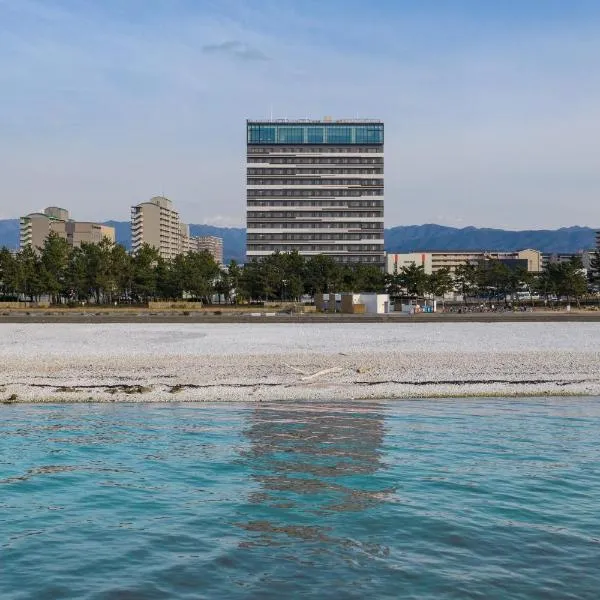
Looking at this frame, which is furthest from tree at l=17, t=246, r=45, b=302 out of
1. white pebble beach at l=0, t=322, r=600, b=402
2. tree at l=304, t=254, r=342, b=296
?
white pebble beach at l=0, t=322, r=600, b=402

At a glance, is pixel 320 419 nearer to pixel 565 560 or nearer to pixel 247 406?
pixel 247 406

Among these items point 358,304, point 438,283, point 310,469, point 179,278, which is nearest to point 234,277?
point 179,278

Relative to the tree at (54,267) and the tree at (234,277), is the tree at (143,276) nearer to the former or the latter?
the tree at (54,267)

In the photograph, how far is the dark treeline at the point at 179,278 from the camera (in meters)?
127

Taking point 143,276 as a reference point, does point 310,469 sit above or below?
below

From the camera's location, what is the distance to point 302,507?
14.6 meters

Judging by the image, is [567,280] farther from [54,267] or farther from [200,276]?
[54,267]

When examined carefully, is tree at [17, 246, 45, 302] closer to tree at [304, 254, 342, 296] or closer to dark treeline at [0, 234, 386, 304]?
dark treeline at [0, 234, 386, 304]

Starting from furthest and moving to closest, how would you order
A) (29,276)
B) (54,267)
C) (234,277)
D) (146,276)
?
(234,277)
(146,276)
(54,267)
(29,276)

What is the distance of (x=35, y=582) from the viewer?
10789 millimetres

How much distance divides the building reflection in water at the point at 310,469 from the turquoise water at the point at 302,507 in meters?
0.06

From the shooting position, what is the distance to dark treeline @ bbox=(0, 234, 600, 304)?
415ft

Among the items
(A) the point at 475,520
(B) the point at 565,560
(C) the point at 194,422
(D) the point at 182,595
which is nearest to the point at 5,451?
(C) the point at 194,422

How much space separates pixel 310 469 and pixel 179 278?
12006 cm
